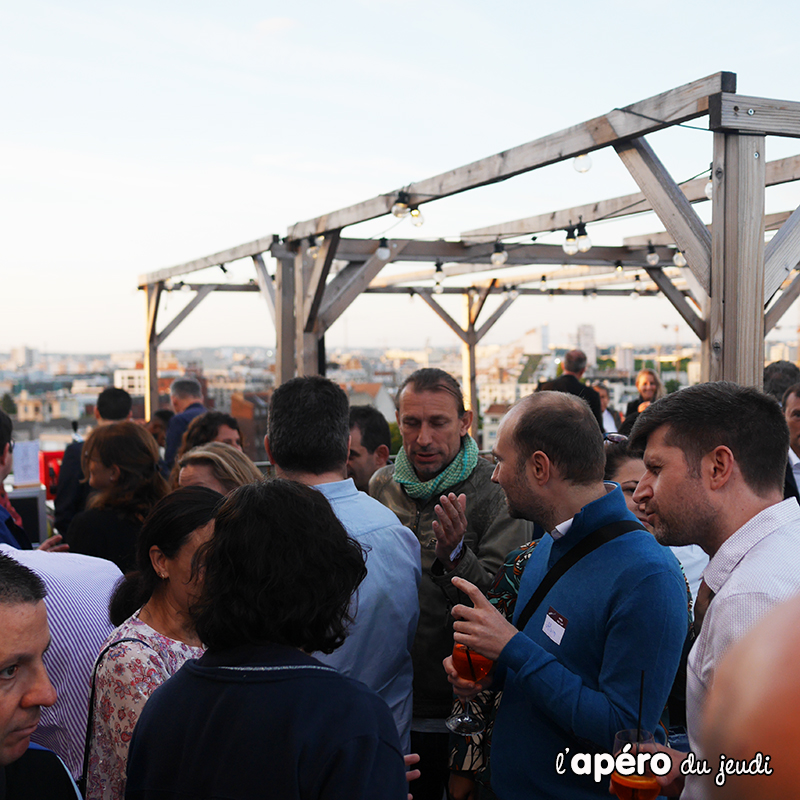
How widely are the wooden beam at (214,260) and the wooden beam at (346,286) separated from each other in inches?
29.0

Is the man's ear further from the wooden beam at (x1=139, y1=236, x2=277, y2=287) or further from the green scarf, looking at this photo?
the wooden beam at (x1=139, y1=236, x2=277, y2=287)

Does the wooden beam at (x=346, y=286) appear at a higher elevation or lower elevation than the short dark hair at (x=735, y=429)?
higher

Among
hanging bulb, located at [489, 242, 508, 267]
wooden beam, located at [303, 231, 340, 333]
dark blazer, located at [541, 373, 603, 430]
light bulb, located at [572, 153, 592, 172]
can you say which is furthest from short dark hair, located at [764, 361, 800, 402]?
wooden beam, located at [303, 231, 340, 333]

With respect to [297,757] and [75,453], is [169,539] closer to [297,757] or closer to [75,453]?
[297,757]

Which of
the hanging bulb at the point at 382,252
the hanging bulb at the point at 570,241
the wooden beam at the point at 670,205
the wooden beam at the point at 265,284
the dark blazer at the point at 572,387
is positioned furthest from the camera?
the wooden beam at the point at 265,284

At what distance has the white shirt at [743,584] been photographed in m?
1.19

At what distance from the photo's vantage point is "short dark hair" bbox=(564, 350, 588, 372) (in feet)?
24.7

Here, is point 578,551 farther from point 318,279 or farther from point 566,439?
point 318,279

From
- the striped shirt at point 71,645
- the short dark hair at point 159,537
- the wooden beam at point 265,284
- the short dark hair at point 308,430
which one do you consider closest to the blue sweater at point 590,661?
the short dark hair at point 308,430

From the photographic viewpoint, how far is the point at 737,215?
113 inches

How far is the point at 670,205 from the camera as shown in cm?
318

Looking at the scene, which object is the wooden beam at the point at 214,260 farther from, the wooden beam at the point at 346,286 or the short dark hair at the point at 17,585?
the short dark hair at the point at 17,585

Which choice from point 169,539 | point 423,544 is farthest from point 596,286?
point 169,539

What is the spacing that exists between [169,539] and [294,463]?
0.44 metres
